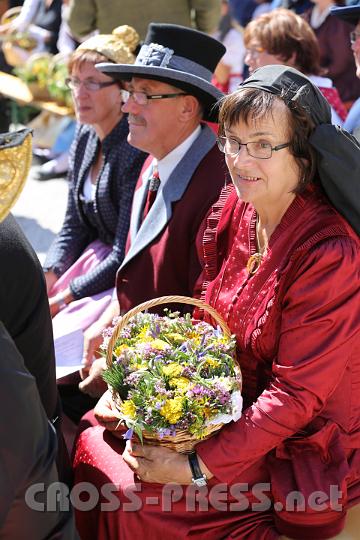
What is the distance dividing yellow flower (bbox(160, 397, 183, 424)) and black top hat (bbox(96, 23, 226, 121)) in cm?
139

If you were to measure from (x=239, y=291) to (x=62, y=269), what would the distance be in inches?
65.4

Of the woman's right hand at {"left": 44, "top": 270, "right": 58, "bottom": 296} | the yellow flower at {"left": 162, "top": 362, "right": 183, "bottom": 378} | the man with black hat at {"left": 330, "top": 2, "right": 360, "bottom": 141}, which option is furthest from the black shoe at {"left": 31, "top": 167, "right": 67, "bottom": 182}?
the yellow flower at {"left": 162, "top": 362, "right": 183, "bottom": 378}

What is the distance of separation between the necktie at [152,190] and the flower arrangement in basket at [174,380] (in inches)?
37.5

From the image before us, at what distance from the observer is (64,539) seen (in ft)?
5.85

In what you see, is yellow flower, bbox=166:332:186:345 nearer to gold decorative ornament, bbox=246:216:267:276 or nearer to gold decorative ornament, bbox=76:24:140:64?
gold decorative ornament, bbox=246:216:267:276

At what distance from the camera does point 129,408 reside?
216 cm

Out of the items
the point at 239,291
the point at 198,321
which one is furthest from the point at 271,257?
the point at 198,321

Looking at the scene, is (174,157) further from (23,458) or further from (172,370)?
(23,458)

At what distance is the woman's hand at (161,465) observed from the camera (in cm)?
223

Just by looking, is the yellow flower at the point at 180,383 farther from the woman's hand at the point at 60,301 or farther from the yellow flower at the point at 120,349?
the woman's hand at the point at 60,301

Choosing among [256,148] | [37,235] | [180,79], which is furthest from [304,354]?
[37,235]

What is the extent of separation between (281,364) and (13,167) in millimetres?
960

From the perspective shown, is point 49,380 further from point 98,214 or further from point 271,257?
point 98,214

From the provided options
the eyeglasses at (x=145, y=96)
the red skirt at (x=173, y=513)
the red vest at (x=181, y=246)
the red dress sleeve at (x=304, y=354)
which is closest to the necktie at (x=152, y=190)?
the red vest at (x=181, y=246)
